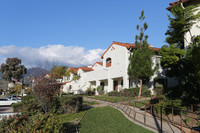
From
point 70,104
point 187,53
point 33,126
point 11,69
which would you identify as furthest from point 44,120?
point 11,69

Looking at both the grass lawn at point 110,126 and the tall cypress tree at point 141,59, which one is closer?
the grass lawn at point 110,126

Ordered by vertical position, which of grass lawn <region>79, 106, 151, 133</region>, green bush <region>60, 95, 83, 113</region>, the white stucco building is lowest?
grass lawn <region>79, 106, 151, 133</region>

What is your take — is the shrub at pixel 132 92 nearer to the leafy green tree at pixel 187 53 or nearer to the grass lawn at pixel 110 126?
the leafy green tree at pixel 187 53

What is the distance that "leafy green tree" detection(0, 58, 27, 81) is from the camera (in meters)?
54.7

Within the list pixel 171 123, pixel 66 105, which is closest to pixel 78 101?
pixel 66 105

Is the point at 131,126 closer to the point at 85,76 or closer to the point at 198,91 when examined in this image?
the point at 198,91

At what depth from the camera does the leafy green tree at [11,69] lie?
54688mm

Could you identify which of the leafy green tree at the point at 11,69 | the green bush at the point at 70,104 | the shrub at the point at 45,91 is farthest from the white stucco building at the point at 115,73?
the leafy green tree at the point at 11,69

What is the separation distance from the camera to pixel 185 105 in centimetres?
1180

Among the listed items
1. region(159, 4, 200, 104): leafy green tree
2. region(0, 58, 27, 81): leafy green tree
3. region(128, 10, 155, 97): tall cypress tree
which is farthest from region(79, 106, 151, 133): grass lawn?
region(0, 58, 27, 81): leafy green tree

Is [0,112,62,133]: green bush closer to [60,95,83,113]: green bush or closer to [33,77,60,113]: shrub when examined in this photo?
[33,77,60,113]: shrub

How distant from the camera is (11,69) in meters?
55.2

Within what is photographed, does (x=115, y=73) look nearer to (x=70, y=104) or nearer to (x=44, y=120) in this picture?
(x=70, y=104)

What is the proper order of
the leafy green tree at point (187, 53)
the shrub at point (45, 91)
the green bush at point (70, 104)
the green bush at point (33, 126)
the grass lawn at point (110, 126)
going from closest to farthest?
the green bush at point (33, 126)
the grass lawn at point (110, 126)
the leafy green tree at point (187, 53)
the shrub at point (45, 91)
the green bush at point (70, 104)
